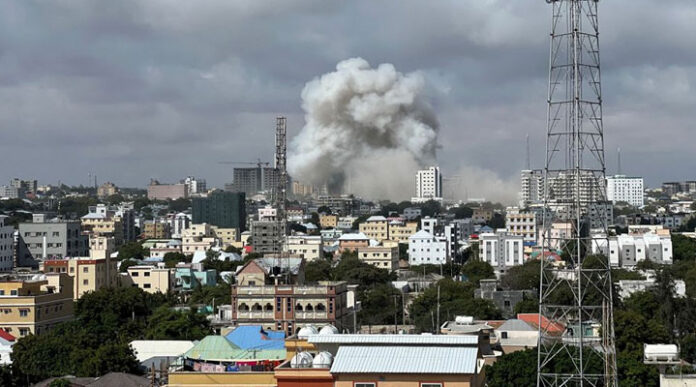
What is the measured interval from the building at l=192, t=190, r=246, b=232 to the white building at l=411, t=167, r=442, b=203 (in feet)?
82.5

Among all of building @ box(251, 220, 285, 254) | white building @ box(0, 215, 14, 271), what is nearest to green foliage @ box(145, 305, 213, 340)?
white building @ box(0, 215, 14, 271)

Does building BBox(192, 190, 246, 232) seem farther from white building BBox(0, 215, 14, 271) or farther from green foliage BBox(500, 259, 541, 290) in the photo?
green foliage BBox(500, 259, 541, 290)

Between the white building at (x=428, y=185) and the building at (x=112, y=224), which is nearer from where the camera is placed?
the building at (x=112, y=224)

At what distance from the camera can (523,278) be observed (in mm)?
52062

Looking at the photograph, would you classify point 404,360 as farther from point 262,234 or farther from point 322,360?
point 262,234

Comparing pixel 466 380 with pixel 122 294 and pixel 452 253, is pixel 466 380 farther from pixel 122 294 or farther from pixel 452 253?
pixel 452 253

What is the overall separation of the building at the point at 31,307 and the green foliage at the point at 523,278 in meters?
20.2

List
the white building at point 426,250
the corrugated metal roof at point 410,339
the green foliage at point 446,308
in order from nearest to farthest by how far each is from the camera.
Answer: the corrugated metal roof at point 410,339
the green foliage at point 446,308
the white building at point 426,250

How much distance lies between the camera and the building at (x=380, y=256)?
69750mm

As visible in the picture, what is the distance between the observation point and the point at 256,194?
179375 millimetres

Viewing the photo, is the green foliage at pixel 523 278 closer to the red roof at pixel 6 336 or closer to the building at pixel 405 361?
the red roof at pixel 6 336

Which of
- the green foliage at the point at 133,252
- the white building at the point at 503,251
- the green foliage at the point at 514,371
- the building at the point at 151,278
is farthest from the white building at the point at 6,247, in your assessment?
the green foliage at the point at 514,371

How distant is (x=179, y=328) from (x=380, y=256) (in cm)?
3734

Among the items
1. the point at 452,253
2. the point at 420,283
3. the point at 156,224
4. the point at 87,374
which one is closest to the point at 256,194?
the point at 156,224
